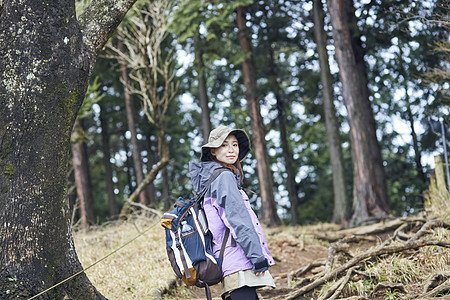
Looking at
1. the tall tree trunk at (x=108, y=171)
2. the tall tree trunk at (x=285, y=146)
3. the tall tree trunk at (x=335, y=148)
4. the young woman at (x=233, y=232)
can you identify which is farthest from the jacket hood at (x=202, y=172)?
the tall tree trunk at (x=108, y=171)

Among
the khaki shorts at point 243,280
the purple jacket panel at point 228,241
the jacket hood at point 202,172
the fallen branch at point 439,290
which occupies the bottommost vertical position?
the fallen branch at point 439,290

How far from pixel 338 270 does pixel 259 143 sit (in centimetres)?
1034

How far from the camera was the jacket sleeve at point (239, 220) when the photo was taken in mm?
3656

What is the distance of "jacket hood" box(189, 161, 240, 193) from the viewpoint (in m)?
4.02

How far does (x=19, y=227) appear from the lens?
411 centimetres

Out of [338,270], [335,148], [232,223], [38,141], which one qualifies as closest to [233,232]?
[232,223]

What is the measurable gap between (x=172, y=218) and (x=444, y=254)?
3821 mm

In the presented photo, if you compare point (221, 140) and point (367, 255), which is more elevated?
point (221, 140)

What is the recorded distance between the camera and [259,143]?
16.4 meters

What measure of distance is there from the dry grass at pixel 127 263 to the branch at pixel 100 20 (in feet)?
6.30

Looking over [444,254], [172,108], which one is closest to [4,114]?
[444,254]

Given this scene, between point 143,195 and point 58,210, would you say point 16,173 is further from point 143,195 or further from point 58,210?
point 143,195

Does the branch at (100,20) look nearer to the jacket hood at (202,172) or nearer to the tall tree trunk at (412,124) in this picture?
the jacket hood at (202,172)

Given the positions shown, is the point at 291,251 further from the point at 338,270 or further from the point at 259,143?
the point at 259,143
